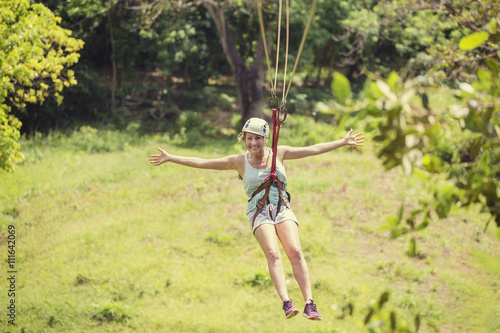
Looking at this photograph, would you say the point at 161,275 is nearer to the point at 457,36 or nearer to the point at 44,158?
the point at 44,158

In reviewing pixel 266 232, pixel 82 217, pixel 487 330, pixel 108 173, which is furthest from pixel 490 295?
pixel 108 173

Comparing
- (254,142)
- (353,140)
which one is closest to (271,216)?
(254,142)

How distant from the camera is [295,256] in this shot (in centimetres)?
473

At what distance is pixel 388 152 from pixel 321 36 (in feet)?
52.7

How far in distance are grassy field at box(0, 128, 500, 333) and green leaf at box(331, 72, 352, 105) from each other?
466 cm

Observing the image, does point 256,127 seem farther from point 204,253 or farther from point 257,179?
point 204,253

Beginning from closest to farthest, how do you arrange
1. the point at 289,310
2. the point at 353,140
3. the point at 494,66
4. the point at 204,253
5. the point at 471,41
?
1. the point at 471,41
2. the point at 494,66
3. the point at 289,310
4. the point at 353,140
5. the point at 204,253

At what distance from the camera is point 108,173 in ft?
38.3

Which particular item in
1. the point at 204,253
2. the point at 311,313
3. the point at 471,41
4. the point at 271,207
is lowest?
the point at 204,253

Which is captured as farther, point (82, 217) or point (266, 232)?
point (82, 217)

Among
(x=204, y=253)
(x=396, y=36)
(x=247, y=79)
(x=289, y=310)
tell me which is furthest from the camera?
(x=396, y=36)

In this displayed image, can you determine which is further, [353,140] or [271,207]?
[353,140]

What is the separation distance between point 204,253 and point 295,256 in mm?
4127

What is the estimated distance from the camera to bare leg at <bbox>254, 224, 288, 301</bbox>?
15.3 feet
